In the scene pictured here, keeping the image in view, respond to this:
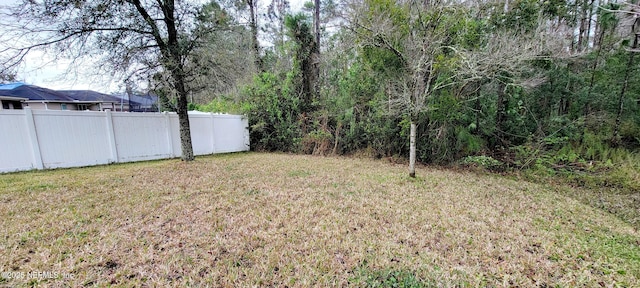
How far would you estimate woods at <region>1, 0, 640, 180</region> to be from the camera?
4.35 m

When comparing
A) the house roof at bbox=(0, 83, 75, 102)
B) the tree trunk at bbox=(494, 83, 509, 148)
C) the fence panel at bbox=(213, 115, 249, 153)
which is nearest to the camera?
the tree trunk at bbox=(494, 83, 509, 148)

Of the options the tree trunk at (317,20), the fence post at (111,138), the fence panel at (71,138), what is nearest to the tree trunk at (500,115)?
the tree trunk at (317,20)

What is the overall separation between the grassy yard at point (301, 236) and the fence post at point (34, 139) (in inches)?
33.2

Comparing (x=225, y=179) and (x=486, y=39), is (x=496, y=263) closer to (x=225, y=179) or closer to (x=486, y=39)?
(x=225, y=179)

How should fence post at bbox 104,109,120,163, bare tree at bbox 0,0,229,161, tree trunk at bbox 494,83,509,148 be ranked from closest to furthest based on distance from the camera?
bare tree at bbox 0,0,229,161 → fence post at bbox 104,109,120,163 → tree trunk at bbox 494,83,509,148

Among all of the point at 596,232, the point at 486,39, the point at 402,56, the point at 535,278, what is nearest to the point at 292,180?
the point at 402,56

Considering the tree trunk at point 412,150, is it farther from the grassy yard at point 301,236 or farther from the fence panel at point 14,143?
the fence panel at point 14,143

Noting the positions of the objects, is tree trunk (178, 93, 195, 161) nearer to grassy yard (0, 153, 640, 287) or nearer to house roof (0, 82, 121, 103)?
grassy yard (0, 153, 640, 287)

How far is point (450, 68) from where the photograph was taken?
4.30 m

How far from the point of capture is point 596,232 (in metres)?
2.72

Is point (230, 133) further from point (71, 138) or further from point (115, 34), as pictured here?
point (115, 34)

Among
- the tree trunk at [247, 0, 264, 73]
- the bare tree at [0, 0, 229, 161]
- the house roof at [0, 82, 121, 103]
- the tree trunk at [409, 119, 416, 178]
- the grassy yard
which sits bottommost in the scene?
the grassy yard

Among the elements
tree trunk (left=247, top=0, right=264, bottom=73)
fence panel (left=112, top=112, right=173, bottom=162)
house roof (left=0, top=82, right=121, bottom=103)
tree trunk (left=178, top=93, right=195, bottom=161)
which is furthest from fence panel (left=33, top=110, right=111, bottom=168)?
tree trunk (left=247, top=0, right=264, bottom=73)

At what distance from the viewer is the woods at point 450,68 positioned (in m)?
4.35
